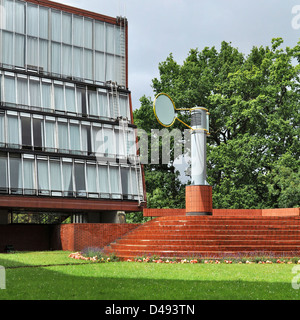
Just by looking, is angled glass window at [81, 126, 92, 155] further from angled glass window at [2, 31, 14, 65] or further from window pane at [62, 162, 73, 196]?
angled glass window at [2, 31, 14, 65]

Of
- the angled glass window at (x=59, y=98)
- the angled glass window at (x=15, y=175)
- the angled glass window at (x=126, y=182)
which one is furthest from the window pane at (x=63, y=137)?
the angled glass window at (x=126, y=182)

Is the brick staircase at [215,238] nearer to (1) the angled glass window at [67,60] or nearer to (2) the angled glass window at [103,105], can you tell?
(2) the angled glass window at [103,105]

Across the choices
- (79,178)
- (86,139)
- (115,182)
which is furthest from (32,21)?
(115,182)

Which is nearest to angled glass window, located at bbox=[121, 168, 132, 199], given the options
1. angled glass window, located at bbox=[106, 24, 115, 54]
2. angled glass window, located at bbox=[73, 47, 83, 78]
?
angled glass window, located at bbox=[73, 47, 83, 78]

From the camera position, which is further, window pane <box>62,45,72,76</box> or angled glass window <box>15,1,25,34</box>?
window pane <box>62,45,72,76</box>

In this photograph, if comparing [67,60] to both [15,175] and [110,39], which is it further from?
[15,175]

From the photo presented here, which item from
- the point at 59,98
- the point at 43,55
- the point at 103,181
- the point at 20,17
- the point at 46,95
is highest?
the point at 20,17

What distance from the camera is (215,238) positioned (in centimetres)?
2509

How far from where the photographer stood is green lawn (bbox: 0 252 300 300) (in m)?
11.8

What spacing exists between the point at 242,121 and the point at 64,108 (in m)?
19.0

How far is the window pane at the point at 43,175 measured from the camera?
118 feet

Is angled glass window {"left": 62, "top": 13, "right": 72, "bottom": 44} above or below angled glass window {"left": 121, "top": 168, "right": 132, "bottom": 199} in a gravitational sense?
above

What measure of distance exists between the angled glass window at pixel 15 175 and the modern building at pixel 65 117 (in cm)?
7

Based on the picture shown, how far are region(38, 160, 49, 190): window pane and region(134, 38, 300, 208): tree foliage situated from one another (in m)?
13.9
